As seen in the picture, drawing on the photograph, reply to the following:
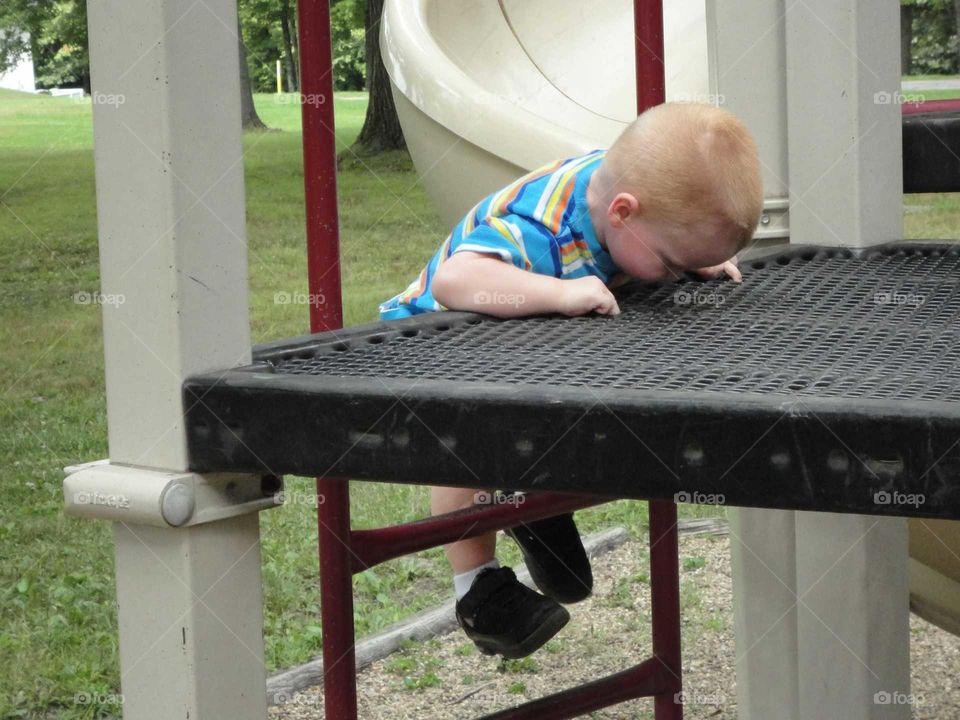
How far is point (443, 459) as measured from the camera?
94cm

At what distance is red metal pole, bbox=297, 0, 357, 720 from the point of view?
4.83 ft

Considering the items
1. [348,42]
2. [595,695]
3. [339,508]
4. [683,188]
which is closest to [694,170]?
[683,188]

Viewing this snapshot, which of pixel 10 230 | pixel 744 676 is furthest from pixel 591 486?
pixel 10 230

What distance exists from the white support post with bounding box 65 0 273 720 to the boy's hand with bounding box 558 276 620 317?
0.39 metres

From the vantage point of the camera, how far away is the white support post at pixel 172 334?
40.1 inches

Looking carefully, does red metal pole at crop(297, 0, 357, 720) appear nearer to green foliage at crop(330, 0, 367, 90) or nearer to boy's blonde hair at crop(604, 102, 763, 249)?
boy's blonde hair at crop(604, 102, 763, 249)

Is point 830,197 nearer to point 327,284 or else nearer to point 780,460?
point 327,284

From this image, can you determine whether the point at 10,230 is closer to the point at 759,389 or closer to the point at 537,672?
the point at 537,672

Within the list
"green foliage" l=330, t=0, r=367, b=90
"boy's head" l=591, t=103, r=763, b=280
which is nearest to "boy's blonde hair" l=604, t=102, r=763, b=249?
"boy's head" l=591, t=103, r=763, b=280

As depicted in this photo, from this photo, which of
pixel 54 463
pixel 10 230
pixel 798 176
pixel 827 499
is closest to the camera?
pixel 827 499

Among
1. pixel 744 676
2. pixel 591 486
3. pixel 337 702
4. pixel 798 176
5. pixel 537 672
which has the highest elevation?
pixel 798 176

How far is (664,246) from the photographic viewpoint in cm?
144

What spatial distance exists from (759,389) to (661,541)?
0.88m

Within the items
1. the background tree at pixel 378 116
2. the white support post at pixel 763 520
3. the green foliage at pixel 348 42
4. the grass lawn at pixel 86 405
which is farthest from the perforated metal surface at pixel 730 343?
the background tree at pixel 378 116
